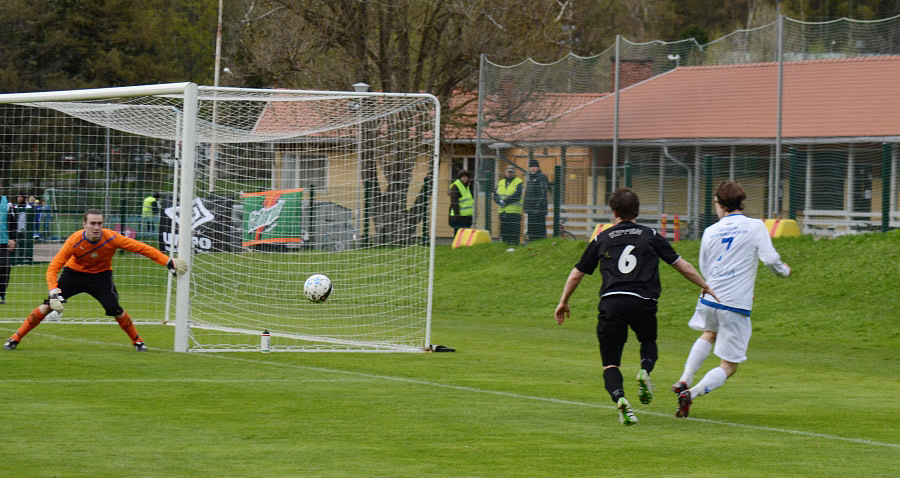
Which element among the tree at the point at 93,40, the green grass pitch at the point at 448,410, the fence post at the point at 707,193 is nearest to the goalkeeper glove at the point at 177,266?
the green grass pitch at the point at 448,410

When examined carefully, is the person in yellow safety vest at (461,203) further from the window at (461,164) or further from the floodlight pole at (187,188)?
the floodlight pole at (187,188)

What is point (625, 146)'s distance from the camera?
25547 millimetres

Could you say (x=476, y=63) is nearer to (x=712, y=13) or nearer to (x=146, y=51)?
(x=146, y=51)

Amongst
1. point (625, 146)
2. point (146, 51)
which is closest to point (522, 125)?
point (625, 146)

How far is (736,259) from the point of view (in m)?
9.30

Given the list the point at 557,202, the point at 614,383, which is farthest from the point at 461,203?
the point at 614,383

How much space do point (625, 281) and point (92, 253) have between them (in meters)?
6.63

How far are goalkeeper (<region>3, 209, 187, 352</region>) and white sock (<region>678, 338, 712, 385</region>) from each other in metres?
6.08

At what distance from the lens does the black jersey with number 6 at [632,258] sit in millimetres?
8758

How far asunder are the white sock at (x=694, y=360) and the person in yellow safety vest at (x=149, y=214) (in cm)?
1547

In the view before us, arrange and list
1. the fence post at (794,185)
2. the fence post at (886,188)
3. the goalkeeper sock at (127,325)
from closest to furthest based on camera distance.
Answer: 1. the goalkeeper sock at (127,325)
2. the fence post at (886,188)
3. the fence post at (794,185)

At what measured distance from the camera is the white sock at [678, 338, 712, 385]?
30.1 feet

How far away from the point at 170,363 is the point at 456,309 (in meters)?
10.0

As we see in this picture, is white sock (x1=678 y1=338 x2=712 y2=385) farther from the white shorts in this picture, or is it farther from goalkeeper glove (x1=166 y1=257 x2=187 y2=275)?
goalkeeper glove (x1=166 y1=257 x2=187 y2=275)
